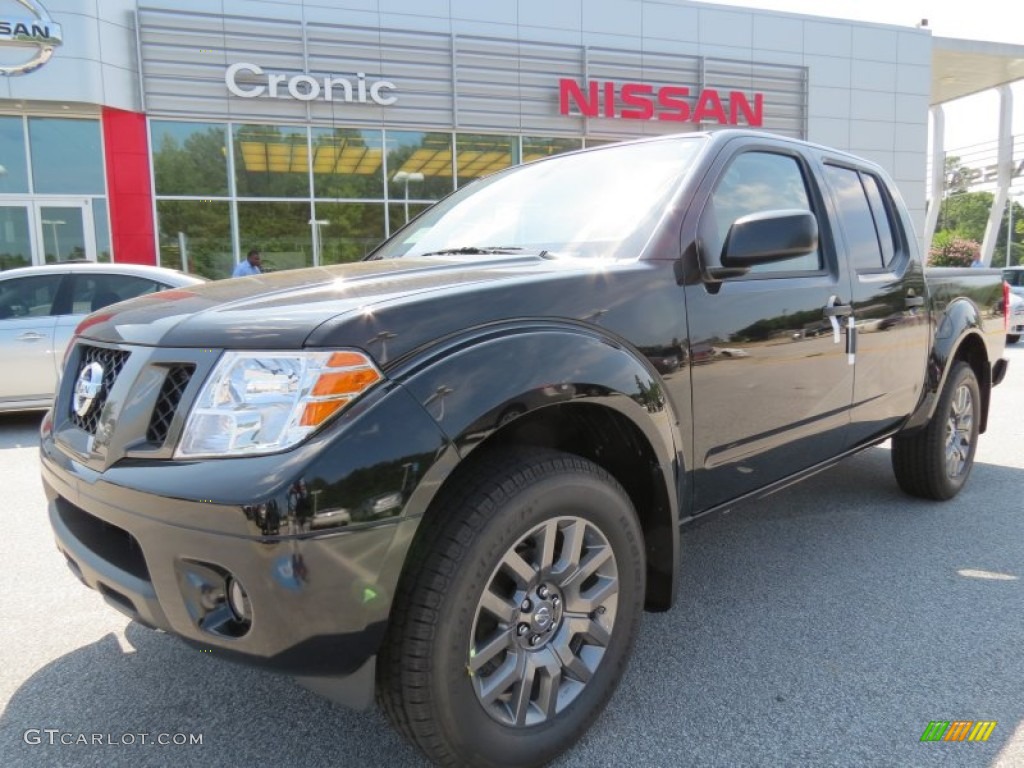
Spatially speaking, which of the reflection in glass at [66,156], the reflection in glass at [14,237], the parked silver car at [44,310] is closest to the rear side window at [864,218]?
the parked silver car at [44,310]

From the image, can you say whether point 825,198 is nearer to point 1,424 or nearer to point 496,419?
point 496,419

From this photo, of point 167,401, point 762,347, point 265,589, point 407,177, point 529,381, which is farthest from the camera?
point 407,177

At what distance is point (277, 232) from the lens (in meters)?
14.8

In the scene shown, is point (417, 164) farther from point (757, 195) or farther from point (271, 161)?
point (757, 195)

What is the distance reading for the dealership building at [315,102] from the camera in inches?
520

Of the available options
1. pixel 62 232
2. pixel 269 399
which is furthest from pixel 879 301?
pixel 62 232

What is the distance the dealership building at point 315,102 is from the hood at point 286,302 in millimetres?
13128

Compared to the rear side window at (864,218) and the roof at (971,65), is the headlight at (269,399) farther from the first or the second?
the roof at (971,65)

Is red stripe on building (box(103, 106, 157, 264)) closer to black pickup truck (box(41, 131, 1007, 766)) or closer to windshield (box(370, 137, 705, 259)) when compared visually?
windshield (box(370, 137, 705, 259))

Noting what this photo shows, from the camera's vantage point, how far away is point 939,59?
71.4 feet

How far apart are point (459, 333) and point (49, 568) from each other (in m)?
2.76

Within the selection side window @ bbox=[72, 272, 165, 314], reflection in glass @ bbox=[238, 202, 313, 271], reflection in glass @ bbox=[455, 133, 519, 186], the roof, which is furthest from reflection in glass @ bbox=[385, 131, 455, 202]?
the roof

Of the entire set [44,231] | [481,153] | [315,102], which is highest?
[315,102]

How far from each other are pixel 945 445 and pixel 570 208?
109 inches
